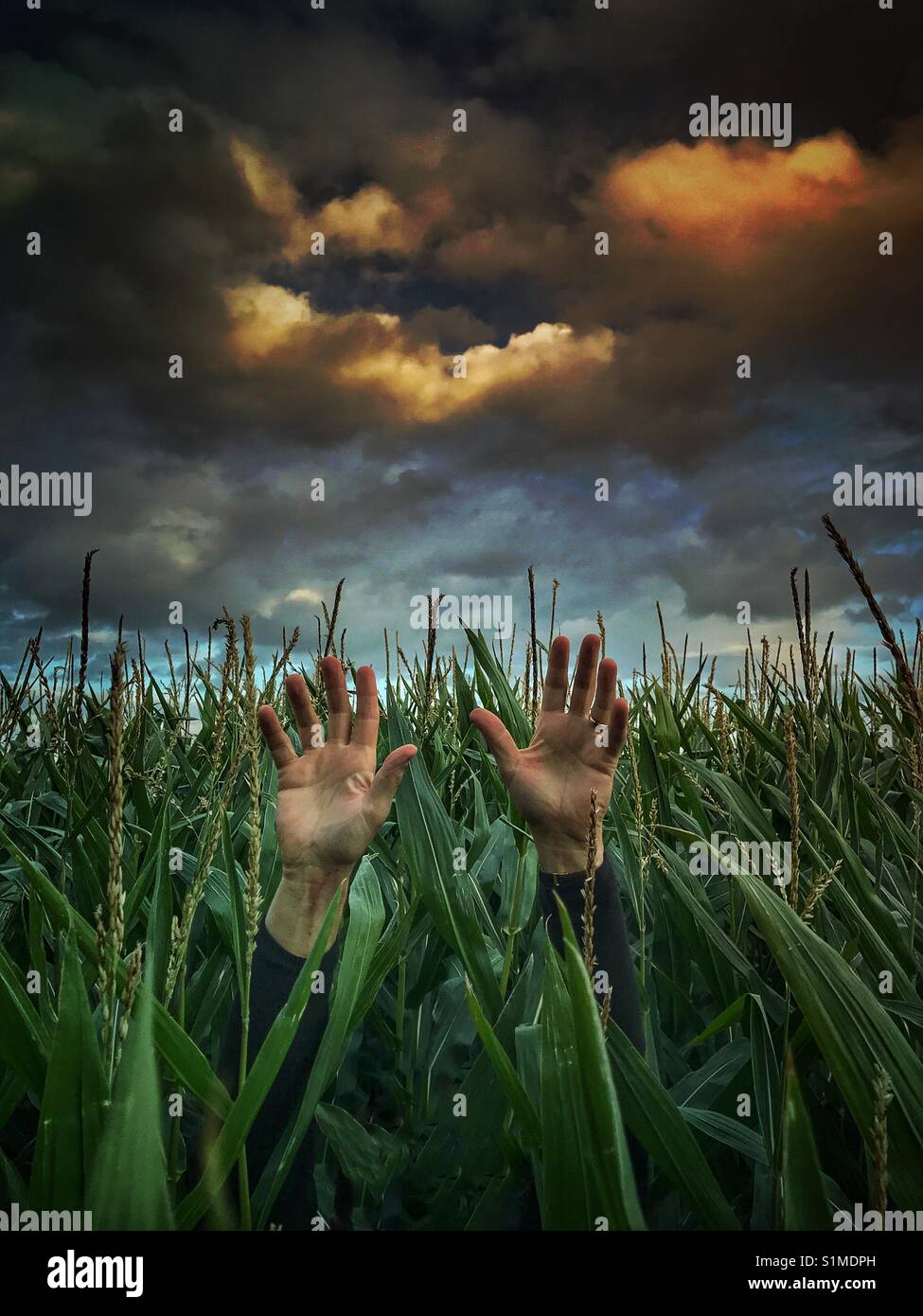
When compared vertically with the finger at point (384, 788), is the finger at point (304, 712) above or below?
above

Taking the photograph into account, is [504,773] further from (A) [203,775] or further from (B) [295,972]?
(A) [203,775]

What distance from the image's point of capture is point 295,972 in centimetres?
132

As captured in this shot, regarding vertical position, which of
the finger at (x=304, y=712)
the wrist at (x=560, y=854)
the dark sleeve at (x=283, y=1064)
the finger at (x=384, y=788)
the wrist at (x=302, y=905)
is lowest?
the dark sleeve at (x=283, y=1064)

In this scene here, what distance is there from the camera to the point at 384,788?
142 centimetres

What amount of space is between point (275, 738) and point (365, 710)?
22cm

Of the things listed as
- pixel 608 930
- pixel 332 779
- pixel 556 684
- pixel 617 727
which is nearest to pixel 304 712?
pixel 332 779

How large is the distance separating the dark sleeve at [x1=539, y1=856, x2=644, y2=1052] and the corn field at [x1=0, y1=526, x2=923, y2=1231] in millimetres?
83

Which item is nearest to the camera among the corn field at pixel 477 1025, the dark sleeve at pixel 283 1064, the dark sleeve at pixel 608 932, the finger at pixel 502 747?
the corn field at pixel 477 1025

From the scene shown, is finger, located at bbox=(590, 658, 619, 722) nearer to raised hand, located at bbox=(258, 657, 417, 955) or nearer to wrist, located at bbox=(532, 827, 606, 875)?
wrist, located at bbox=(532, 827, 606, 875)

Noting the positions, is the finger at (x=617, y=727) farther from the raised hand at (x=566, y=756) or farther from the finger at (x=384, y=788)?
the finger at (x=384, y=788)

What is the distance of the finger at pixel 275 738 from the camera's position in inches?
57.8

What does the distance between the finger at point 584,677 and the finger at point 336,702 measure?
51cm

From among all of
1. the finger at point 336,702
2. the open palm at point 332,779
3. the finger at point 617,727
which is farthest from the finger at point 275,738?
the finger at point 617,727
